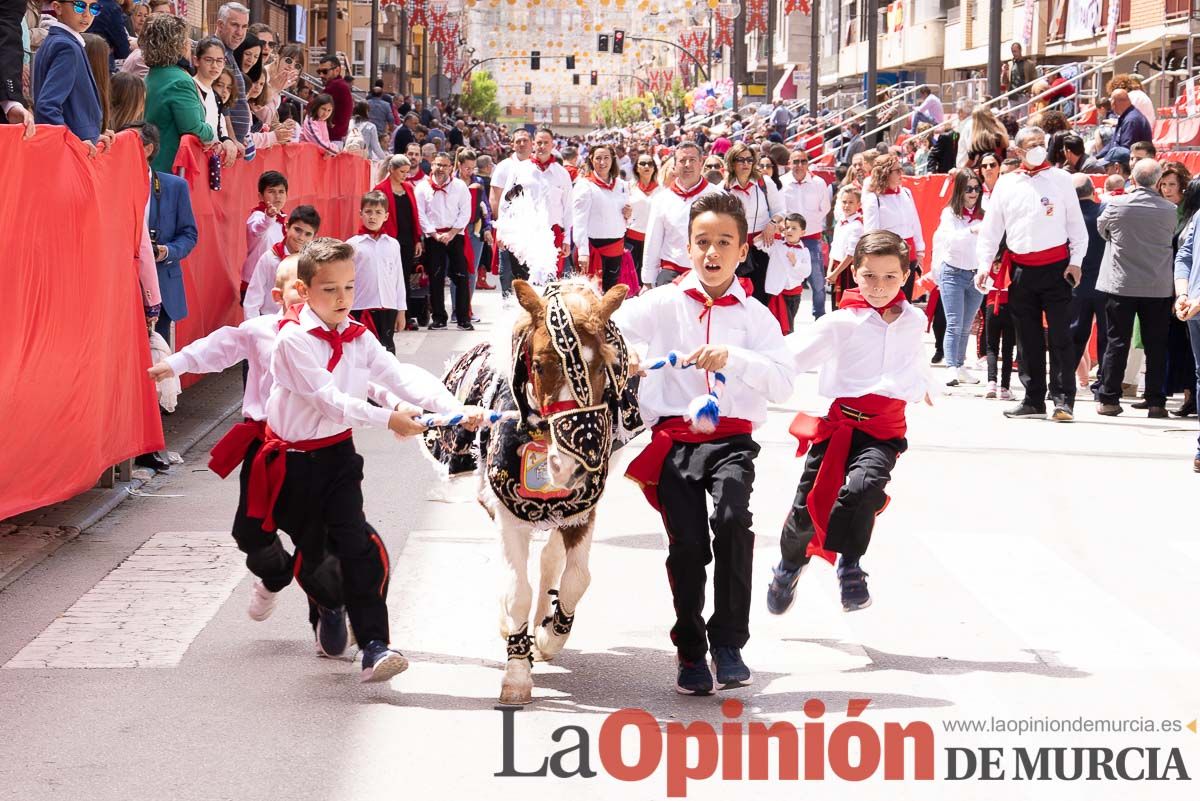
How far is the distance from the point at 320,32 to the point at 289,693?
71285 mm

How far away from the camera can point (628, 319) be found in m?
6.84

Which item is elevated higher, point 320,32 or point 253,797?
point 320,32

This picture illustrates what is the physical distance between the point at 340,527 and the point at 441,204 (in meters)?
14.6

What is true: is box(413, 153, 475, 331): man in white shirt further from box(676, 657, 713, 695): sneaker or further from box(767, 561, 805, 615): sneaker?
box(676, 657, 713, 695): sneaker

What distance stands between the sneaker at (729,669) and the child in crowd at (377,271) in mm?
8567

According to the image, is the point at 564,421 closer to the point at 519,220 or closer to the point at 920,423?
the point at 519,220

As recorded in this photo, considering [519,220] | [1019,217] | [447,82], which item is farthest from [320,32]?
[519,220]

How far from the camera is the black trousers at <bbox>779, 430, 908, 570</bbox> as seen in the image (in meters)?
7.25

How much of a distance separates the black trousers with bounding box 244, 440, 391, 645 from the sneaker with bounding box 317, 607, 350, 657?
0.26 ft

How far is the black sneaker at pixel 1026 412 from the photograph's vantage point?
14.6 meters

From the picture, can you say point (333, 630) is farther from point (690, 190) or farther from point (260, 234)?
point (690, 190)

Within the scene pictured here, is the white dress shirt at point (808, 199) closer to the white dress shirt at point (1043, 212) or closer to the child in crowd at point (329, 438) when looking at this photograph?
the white dress shirt at point (1043, 212)

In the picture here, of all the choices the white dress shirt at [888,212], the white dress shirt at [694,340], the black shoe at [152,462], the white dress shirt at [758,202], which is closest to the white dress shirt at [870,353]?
the white dress shirt at [694,340]

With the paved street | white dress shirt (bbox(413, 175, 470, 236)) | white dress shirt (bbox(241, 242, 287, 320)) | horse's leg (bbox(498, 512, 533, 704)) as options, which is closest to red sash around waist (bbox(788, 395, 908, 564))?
the paved street
